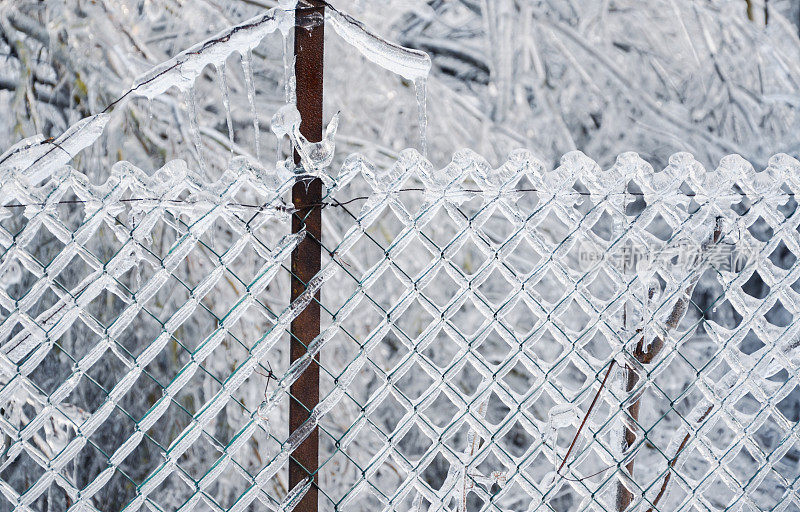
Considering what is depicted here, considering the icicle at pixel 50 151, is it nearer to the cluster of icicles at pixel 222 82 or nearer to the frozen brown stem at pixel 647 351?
the cluster of icicles at pixel 222 82

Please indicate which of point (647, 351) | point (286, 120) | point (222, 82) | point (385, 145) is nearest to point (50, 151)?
point (222, 82)

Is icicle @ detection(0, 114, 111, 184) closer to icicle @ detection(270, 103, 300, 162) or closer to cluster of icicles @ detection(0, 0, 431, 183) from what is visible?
cluster of icicles @ detection(0, 0, 431, 183)

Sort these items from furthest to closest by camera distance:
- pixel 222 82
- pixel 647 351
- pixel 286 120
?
pixel 647 351
pixel 222 82
pixel 286 120

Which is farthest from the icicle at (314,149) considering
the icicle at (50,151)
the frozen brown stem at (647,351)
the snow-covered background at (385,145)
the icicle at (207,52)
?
the snow-covered background at (385,145)

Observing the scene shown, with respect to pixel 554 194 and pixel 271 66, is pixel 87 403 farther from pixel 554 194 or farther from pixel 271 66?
pixel 554 194

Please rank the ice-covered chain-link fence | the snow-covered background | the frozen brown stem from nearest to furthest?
the ice-covered chain-link fence
the frozen brown stem
the snow-covered background

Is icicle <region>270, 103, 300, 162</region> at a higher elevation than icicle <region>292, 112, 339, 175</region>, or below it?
higher

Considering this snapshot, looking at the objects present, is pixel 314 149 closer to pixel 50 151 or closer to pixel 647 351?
pixel 50 151

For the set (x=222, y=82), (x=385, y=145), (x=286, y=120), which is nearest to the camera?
(x=286, y=120)

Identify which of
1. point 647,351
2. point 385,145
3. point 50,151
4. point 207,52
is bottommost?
point 385,145

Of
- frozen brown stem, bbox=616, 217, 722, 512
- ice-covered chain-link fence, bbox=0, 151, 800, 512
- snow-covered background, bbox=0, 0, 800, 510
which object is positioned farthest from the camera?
snow-covered background, bbox=0, 0, 800, 510

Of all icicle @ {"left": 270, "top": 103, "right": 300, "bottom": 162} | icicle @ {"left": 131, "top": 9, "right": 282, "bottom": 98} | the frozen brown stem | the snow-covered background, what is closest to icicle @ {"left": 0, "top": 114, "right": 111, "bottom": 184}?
icicle @ {"left": 131, "top": 9, "right": 282, "bottom": 98}

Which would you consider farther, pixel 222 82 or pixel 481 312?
pixel 481 312

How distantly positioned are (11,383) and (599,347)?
336 centimetres
